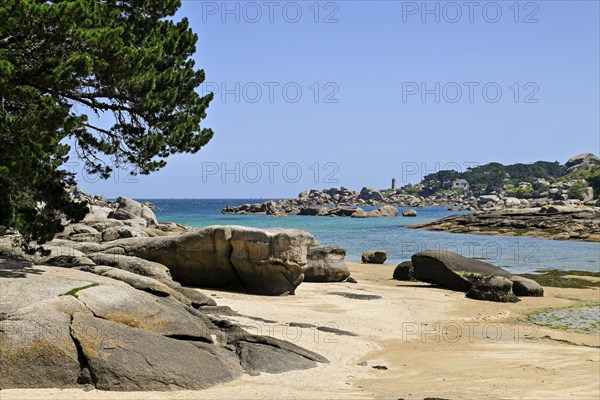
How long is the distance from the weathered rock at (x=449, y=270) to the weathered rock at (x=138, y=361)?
685 inches

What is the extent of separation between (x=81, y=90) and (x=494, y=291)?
16.8 metres

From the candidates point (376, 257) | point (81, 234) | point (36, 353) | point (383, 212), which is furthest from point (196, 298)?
point (383, 212)

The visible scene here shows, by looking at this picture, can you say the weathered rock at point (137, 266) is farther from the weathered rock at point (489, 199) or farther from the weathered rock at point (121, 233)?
the weathered rock at point (489, 199)

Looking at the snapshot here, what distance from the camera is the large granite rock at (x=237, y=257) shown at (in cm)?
2133

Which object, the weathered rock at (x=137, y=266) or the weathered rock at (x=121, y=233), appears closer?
the weathered rock at (x=137, y=266)

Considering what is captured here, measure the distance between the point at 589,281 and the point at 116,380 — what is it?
2764cm

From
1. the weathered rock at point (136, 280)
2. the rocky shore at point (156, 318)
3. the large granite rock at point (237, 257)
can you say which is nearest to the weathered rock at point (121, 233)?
the large granite rock at point (237, 257)

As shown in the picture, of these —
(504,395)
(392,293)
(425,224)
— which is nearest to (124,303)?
(504,395)

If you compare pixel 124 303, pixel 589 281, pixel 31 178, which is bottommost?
pixel 589 281

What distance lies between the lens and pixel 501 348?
1546 cm

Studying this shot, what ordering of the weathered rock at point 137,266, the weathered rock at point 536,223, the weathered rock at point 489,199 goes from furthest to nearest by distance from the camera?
1. the weathered rock at point 489,199
2. the weathered rock at point 536,223
3. the weathered rock at point 137,266

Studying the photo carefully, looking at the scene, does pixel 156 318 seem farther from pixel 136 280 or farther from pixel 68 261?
pixel 68 261

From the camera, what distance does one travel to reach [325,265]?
89.6ft

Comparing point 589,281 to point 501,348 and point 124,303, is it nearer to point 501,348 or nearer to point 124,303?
point 501,348
